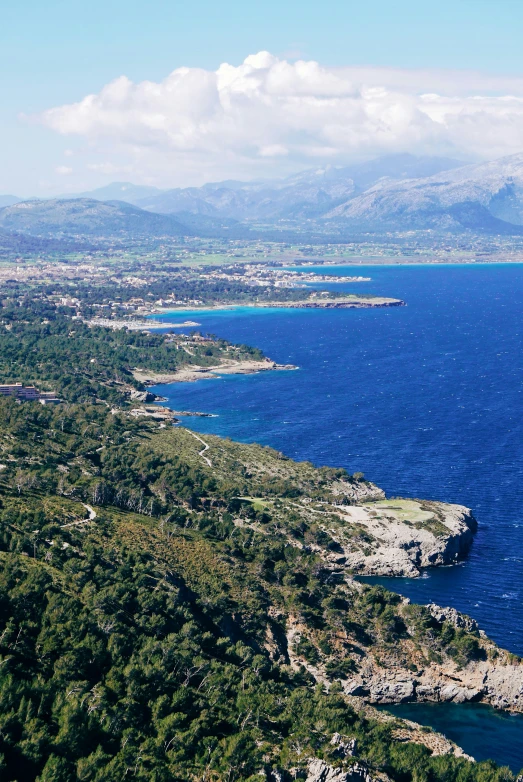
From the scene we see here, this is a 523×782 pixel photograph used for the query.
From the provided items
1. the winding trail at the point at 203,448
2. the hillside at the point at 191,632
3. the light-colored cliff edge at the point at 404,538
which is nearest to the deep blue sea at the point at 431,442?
the light-colored cliff edge at the point at 404,538

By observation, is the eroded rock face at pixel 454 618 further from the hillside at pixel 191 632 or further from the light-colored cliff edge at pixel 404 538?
the light-colored cliff edge at pixel 404 538

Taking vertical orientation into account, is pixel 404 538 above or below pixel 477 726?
above

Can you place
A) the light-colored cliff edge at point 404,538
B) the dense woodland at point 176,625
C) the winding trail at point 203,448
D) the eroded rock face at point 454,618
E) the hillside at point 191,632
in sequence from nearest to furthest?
the dense woodland at point 176,625 < the hillside at point 191,632 < the eroded rock face at point 454,618 < the light-colored cliff edge at point 404,538 < the winding trail at point 203,448

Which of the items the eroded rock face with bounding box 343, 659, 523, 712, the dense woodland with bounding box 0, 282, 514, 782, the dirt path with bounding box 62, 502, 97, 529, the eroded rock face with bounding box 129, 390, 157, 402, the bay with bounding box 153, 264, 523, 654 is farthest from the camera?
the eroded rock face with bounding box 129, 390, 157, 402

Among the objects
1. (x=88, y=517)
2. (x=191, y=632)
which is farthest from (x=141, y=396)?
(x=191, y=632)

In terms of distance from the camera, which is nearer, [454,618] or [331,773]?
[331,773]

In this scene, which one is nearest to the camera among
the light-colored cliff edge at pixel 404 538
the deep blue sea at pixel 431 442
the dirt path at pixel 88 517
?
the dirt path at pixel 88 517

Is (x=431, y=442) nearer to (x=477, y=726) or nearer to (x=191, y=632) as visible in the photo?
(x=477, y=726)

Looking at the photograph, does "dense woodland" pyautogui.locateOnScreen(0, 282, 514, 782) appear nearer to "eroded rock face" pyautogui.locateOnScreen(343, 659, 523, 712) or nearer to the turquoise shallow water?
"eroded rock face" pyautogui.locateOnScreen(343, 659, 523, 712)

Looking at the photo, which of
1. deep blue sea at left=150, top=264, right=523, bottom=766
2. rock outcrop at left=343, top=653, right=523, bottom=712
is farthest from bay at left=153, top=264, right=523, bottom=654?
rock outcrop at left=343, top=653, right=523, bottom=712
